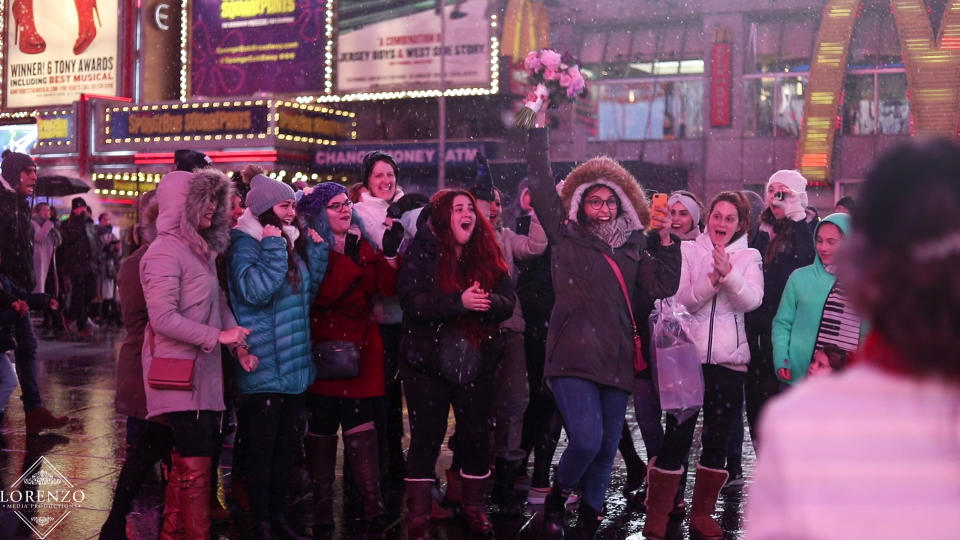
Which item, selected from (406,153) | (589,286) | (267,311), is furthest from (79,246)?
(589,286)

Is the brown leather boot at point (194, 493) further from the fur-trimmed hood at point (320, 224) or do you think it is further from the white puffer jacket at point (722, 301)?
the white puffer jacket at point (722, 301)

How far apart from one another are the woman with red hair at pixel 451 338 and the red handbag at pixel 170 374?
1262 millimetres

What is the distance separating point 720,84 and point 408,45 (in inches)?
321

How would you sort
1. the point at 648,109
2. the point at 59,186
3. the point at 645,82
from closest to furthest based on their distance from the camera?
the point at 59,186, the point at 648,109, the point at 645,82

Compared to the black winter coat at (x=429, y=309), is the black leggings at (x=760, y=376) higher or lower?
lower

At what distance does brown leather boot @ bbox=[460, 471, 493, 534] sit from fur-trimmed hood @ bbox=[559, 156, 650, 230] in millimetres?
1586

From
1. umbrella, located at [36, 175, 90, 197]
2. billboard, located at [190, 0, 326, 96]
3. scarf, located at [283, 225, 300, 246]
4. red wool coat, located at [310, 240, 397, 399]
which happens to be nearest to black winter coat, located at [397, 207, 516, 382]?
red wool coat, located at [310, 240, 397, 399]

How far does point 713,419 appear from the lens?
5.96m

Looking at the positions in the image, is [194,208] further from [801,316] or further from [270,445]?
[801,316]

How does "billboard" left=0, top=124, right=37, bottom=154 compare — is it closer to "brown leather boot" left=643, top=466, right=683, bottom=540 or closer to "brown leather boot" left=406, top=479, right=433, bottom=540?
"brown leather boot" left=406, top=479, right=433, bottom=540

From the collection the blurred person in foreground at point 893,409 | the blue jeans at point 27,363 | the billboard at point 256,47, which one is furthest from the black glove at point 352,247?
the billboard at point 256,47

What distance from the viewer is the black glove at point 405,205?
688 centimetres

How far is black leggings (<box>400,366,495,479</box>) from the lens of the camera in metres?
5.91

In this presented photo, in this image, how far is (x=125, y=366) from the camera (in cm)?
578
